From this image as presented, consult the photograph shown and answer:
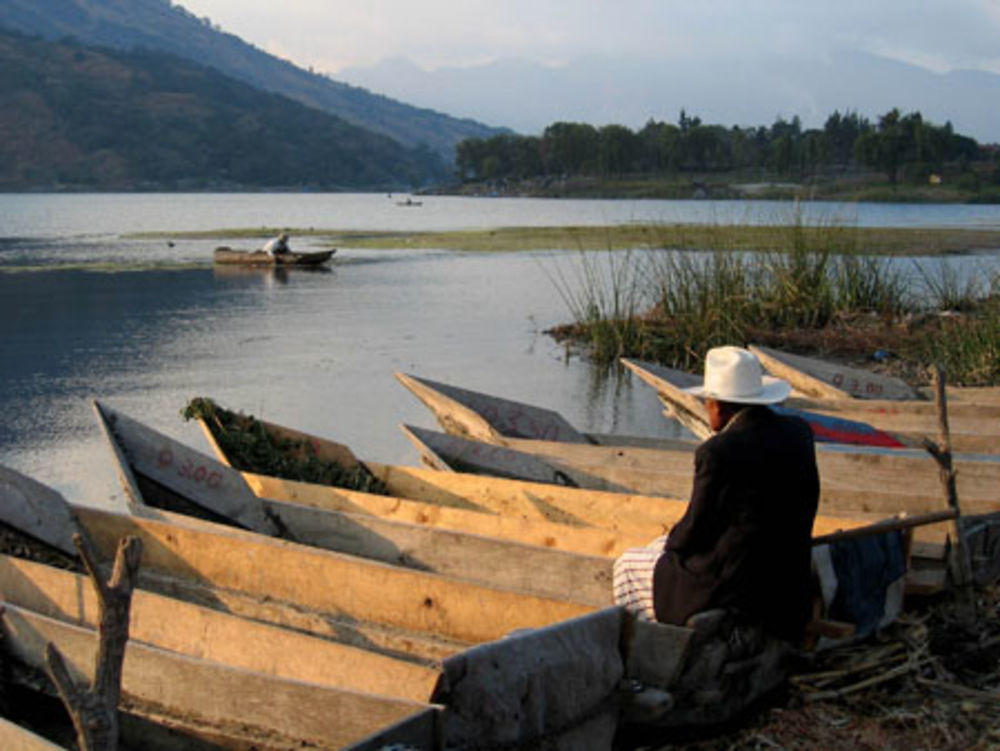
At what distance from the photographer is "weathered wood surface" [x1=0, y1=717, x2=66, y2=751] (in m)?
3.41

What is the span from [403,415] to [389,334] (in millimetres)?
6036

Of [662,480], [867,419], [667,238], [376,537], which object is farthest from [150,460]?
[667,238]

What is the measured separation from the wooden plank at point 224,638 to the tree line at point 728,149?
5442cm

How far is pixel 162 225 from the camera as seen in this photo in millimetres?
52531

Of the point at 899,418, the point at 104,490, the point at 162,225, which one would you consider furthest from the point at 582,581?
the point at 162,225

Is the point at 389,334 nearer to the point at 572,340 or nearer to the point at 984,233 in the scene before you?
the point at 572,340

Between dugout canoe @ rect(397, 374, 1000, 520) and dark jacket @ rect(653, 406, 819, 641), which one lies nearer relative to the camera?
dark jacket @ rect(653, 406, 819, 641)

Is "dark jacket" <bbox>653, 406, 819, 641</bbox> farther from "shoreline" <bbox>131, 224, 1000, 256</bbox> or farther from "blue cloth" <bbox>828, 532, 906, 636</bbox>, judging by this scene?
"shoreline" <bbox>131, 224, 1000, 256</bbox>

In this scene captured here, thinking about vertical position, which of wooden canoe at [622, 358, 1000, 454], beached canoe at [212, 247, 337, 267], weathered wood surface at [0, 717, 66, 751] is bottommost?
weathered wood surface at [0, 717, 66, 751]

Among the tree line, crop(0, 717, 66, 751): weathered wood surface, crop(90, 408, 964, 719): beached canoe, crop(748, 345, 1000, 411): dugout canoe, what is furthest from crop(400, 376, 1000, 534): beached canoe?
the tree line

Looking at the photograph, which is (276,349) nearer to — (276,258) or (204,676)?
(276,258)

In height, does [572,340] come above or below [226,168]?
below

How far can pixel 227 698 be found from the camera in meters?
3.78

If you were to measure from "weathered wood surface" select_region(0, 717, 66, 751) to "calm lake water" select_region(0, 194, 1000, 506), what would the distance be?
17.4 ft
